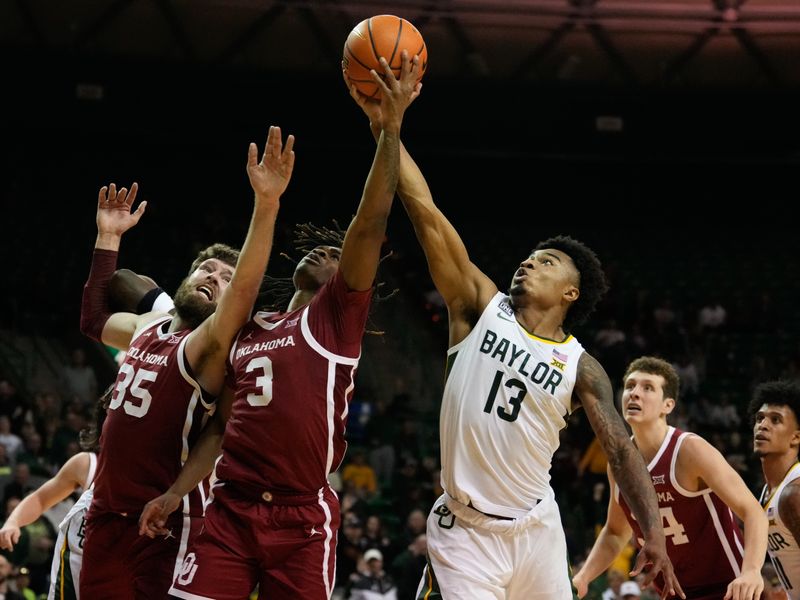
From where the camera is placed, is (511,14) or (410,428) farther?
(511,14)

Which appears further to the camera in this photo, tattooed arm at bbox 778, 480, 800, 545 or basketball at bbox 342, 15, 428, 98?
tattooed arm at bbox 778, 480, 800, 545

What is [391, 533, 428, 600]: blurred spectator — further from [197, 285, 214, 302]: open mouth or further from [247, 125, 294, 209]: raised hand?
[247, 125, 294, 209]: raised hand

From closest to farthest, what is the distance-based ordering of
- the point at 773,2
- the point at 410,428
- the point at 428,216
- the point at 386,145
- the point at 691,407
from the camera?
the point at 386,145
the point at 428,216
the point at 410,428
the point at 691,407
the point at 773,2

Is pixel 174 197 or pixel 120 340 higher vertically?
pixel 174 197

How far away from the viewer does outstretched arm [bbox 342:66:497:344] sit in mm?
5059

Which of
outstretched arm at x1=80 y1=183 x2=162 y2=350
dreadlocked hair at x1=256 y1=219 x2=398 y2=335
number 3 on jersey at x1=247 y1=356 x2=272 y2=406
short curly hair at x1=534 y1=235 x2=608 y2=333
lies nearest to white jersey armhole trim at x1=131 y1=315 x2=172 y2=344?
outstretched arm at x1=80 y1=183 x2=162 y2=350

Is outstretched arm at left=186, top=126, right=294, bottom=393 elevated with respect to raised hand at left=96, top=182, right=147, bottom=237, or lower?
lower

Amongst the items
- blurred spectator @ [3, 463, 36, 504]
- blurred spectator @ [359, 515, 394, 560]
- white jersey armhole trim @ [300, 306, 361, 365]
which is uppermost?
white jersey armhole trim @ [300, 306, 361, 365]

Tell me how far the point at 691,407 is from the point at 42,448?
31.2 ft

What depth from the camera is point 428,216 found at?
16.6ft

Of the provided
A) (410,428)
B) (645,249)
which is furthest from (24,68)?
(645,249)

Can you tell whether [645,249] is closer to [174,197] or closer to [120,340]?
[174,197]

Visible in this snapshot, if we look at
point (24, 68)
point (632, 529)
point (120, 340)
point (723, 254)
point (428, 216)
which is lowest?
point (632, 529)

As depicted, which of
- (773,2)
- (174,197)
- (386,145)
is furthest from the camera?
(174,197)
